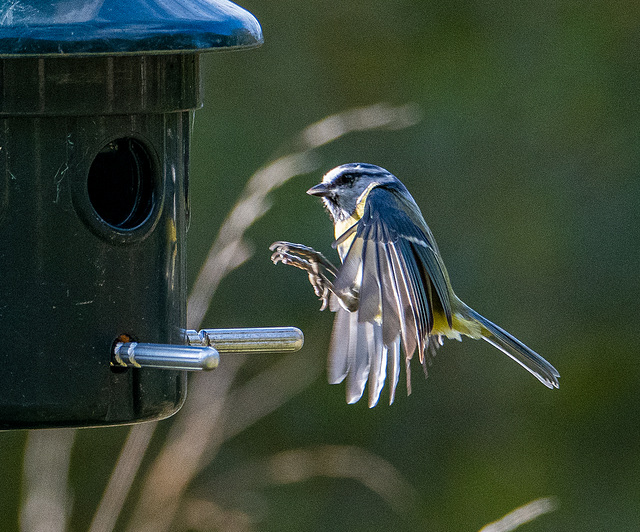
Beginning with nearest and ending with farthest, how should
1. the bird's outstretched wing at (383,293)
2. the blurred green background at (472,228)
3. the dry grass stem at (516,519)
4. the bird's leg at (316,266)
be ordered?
the dry grass stem at (516,519) → the bird's outstretched wing at (383,293) → the bird's leg at (316,266) → the blurred green background at (472,228)

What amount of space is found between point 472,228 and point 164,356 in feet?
14.6

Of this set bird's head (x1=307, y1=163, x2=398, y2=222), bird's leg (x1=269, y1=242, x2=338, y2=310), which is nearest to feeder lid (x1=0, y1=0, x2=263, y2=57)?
bird's leg (x1=269, y1=242, x2=338, y2=310)

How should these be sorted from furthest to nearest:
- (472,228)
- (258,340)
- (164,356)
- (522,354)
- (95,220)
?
(472,228) → (522,354) → (258,340) → (95,220) → (164,356)

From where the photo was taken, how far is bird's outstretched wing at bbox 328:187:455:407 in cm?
328

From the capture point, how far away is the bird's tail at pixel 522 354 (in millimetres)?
4184

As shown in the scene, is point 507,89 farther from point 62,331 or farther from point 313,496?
point 62,331

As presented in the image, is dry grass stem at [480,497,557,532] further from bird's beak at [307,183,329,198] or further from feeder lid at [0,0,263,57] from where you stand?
bird's beak at [307,183,329,198]

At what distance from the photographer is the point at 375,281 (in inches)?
133

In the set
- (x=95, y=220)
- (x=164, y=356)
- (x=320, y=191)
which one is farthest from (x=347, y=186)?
(x=164, y=356)

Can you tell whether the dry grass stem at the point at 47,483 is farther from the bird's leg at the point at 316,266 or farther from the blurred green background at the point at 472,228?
the blurred green background at the point at 472,228

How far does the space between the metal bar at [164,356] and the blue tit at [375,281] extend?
0.60 metres

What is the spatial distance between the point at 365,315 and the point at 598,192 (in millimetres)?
4368

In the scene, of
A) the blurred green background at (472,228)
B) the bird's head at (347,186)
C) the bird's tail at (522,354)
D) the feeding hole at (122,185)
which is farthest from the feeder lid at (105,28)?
the blurred green background at (472,228)

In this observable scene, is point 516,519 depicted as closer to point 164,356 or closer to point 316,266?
point 164,356
